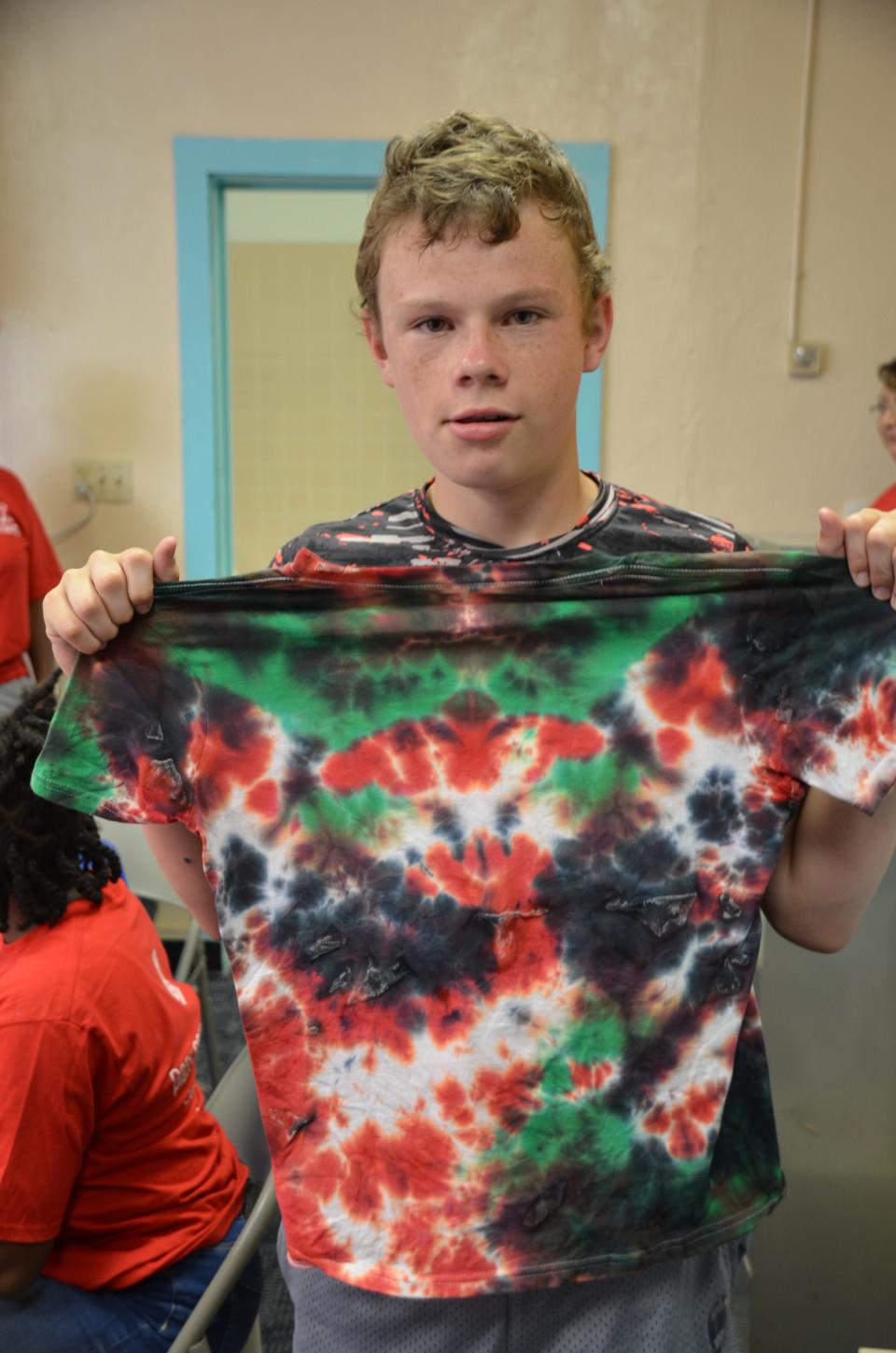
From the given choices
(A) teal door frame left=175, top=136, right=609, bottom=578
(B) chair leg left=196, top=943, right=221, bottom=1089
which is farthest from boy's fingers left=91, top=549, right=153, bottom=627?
(A) teal door frame left=175, top=136, right=609, bottom=578

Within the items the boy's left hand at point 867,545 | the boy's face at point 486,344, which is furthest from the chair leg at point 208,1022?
the boy's left hand at point 867,545

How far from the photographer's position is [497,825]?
2.95 ft

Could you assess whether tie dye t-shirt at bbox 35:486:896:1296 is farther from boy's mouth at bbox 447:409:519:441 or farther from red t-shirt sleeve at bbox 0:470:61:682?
red t-shirt sleeve at bbox 0:470:61:682

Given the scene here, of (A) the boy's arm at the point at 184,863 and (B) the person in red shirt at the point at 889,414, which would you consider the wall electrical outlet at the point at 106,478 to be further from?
(A) the boy's arm at the point at 184,863

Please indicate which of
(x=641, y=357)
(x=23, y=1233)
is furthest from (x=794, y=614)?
(x=641, y=357)

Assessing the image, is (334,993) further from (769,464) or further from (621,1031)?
(769,464)

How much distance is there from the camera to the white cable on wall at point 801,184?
10.8ft

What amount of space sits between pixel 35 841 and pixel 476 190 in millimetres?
958

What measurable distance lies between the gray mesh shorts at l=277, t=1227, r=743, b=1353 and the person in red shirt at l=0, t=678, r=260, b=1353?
0.50 metres

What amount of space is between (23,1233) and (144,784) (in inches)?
26.9

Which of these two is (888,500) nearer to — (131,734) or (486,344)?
(486,344)

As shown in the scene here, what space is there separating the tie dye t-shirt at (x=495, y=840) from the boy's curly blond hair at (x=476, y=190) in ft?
0.88

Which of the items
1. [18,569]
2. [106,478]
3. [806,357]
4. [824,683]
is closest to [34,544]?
[18,569]

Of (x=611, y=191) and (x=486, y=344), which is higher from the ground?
(x=611, y=191)
